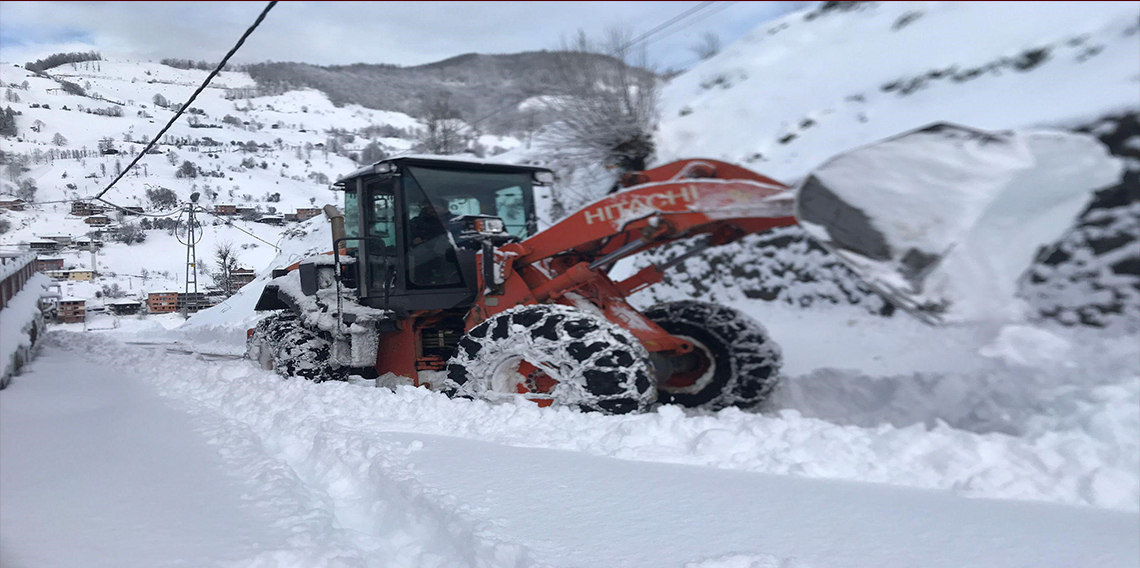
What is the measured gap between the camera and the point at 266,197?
480 centimetres

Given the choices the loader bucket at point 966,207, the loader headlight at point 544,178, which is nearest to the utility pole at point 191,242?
the loader headlight at point 544,178

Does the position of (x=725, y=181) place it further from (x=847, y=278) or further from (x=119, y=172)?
(x=847, y=278)

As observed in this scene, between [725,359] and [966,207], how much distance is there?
300 cm

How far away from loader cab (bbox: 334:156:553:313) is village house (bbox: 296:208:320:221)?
32cm

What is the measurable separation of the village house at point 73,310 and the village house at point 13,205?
123 inches

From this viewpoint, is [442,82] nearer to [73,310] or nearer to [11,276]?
[73,310]

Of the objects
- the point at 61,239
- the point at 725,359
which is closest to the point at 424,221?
the point at 61,239

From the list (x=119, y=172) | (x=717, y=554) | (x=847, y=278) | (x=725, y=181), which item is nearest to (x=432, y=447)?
(x=717, y=554)

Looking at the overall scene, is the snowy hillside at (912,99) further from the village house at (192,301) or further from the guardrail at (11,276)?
the guardrail at (11,276)

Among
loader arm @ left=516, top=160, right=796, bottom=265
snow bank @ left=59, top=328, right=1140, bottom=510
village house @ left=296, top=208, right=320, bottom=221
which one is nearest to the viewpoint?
snow bank @ left=59, top=328, right=1140, bottom=510

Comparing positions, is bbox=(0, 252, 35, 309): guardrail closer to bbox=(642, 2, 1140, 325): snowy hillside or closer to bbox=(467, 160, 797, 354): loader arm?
bbox=(467, 160, 797, 354): loader arm

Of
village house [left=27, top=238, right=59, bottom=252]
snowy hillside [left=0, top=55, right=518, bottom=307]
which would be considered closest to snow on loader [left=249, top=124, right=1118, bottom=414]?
snowy hillside [left=0, top=55, right=518, bottom=307]

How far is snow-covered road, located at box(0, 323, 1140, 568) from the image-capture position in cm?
227

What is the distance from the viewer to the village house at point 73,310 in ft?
22.5
